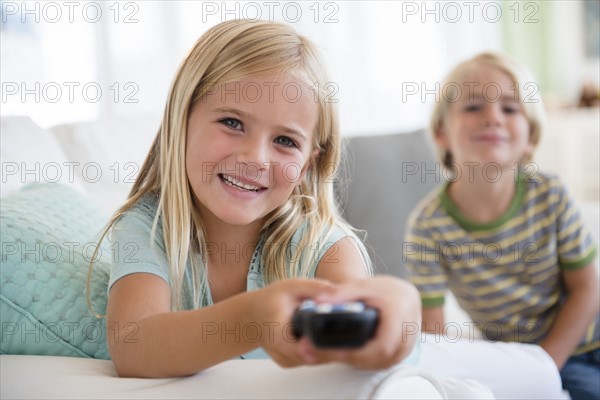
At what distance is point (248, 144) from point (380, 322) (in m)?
0.49

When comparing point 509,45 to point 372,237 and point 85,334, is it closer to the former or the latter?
point 372,237

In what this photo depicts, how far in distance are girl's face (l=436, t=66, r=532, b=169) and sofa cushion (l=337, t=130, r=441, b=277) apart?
0.93ft

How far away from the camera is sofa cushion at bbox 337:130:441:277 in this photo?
6.63 ft

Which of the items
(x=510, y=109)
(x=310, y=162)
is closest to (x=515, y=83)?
(x=510, y=109)

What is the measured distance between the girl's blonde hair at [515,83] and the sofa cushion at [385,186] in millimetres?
203

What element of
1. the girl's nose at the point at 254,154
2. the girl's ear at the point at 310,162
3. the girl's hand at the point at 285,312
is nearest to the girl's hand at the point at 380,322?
the girl's hand at the point at 285,312

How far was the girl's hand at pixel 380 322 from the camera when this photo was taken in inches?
25.3

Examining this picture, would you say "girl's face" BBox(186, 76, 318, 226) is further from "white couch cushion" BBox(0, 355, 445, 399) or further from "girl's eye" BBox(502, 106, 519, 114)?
"girl's eye" BBox(502, 106, 519, 114)

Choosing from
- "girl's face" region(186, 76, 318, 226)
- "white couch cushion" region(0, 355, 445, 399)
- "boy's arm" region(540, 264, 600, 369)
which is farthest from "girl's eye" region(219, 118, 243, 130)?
"boy's arm" region(540, 264, 600, 369)

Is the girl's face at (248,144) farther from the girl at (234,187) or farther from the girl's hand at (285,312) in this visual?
the girl's hand at (285,312)

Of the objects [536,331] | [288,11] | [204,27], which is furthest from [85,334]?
[288,11]

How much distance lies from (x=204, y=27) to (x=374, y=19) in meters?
1.03

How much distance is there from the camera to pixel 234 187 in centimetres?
109

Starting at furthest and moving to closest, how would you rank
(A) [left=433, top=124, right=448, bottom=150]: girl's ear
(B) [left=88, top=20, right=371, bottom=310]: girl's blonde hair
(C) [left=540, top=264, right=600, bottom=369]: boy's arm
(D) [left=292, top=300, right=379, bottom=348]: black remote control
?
(A) [left=433, top=124, right=448, bottom=150]: girl's ear < (C) [left=540, top=264, right=600, bottom=369]: boy's arm < (B) [left=88, top=20, right=371, bottom=310]: girl's blonde hair < (D) [left=292, top=300, right=379, bottom=348]: black remote control
